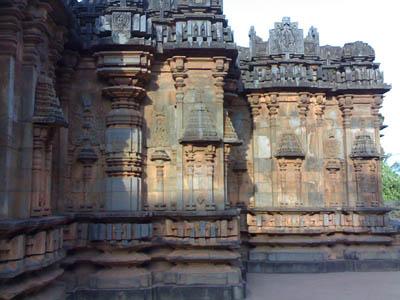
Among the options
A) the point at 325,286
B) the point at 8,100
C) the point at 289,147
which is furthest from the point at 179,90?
the point at 325,286

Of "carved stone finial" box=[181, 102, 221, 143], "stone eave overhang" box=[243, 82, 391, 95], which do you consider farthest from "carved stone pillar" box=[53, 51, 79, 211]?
"stone eave overhang" box=[243, 82, 391, 95]

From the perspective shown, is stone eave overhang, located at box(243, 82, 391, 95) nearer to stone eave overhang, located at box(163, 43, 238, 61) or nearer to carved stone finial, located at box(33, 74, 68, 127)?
stone eave overhang, located at box(163, 43, 238, 61)

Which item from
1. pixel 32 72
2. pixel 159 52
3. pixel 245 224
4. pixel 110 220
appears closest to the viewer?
pixel 32 72

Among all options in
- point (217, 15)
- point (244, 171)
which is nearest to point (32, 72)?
point (217, 15)

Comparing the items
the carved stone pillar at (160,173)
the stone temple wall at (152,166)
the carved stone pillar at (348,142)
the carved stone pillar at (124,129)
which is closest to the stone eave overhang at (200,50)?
the stone temple wall at (152,166)

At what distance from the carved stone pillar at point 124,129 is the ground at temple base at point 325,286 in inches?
141

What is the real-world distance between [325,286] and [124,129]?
6465 mm

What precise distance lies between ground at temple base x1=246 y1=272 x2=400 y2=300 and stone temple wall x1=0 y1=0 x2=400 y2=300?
0.67 m

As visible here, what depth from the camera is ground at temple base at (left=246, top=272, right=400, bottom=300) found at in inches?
409

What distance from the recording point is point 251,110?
15.1m

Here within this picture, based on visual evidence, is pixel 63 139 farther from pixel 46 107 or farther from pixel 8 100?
pixel 8 100

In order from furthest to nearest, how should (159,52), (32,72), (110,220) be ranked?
(159,52) < (110,220) < (32,72)

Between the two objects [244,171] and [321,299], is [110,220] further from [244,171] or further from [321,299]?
[244,171]

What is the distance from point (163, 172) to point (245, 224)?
4.79m
